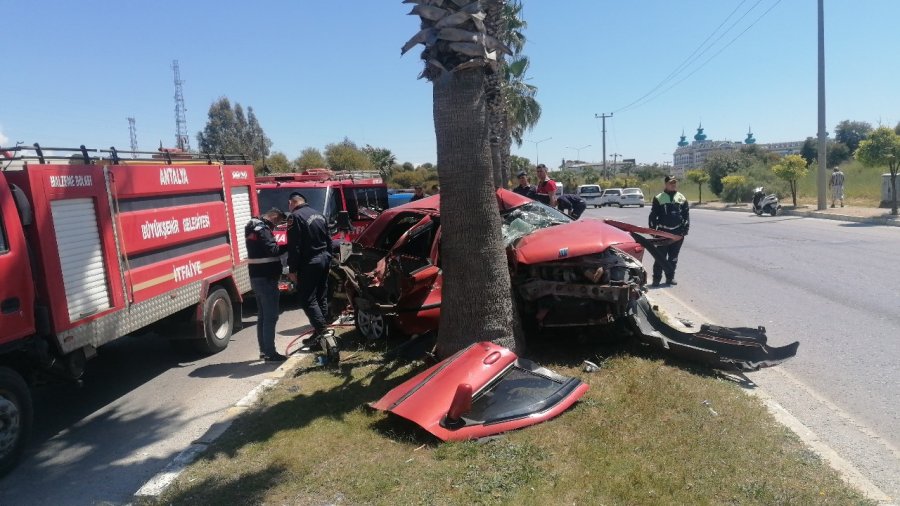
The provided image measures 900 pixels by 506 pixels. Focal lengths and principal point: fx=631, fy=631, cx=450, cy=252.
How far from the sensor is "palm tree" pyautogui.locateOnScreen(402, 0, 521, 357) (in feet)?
17.4

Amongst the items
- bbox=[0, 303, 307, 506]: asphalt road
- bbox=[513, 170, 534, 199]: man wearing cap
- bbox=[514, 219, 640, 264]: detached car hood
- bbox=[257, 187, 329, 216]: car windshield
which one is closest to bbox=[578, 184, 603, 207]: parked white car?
bbox=[513, 170, 534, 199]: man wearing cap

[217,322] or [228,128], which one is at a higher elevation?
[228,128]

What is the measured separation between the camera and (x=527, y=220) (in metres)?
7.24

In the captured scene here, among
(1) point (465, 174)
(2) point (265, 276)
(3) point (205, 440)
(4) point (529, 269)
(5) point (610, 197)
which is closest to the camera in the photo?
(3) point (205, 440)

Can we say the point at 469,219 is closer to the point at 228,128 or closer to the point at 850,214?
the point at 850,214

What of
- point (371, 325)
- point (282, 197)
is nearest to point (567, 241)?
point (371, 325)

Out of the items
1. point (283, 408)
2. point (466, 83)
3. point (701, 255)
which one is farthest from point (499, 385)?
point (701, 255)

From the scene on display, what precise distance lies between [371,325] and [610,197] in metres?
37.0

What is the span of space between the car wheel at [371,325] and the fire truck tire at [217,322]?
177cm

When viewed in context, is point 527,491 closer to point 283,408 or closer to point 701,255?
point 283,408

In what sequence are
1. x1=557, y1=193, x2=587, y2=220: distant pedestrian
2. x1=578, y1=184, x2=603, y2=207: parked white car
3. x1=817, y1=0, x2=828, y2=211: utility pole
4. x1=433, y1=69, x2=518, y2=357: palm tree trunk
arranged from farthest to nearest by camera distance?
x1=578, y1=184, x2=603, y2=207: parked white car < x1=817, y1=0, x2=828, y2=211: utility pole < x1=557, y1=193, x2=587, y2=220: distant pedestrian < x1=433, y1=69, x2=518, y2=357: palm tree trunk

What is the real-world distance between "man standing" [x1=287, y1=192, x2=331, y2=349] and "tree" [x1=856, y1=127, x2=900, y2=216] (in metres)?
21.4

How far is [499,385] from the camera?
15.8 ft

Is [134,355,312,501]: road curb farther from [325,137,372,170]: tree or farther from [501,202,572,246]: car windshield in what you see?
[325,137,372,170]: tree
